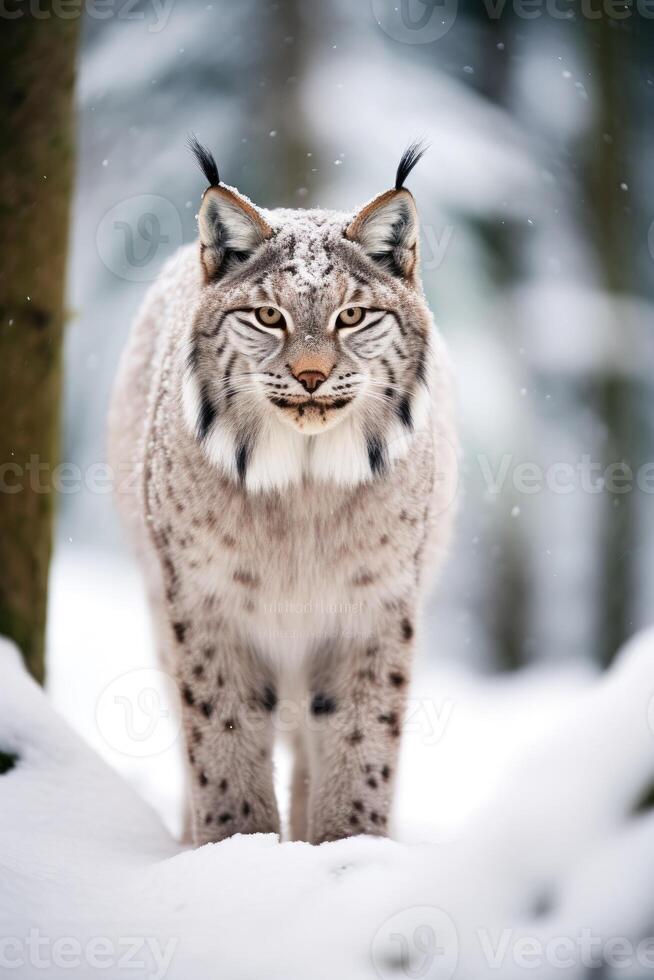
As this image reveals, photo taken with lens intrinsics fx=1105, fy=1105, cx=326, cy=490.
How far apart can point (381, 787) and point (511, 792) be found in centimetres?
98

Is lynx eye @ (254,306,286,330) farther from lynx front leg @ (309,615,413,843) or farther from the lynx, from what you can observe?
lynx front leg @ (309,615,413,843)

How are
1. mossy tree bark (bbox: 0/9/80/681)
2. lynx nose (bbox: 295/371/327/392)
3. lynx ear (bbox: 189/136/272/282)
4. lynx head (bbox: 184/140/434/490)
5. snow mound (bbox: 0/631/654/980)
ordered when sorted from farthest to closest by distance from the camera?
1. mossy tree bark (bbox: 0/9/80/681)
2. lynx ear (bbox: 189/136/272/282)
3. lynx head (bbox: 184/140/434/490)
4. lynx nose (bbox: 295/371/327/392)
5. snow mound (bbox: 0/631/654/980)

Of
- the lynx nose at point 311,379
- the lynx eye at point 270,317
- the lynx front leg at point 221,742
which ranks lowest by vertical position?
the lynx front leg at point 221,742

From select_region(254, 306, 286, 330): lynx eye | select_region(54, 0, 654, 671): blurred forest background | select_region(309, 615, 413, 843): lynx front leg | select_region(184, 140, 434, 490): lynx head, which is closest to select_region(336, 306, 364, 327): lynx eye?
select_region(184, 140, 434, 490): lynx head

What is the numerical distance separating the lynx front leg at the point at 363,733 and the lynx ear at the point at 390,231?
3.53 feet

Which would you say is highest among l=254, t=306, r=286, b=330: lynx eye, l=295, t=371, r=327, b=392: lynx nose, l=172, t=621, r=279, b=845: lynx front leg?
l=254, t=306, r=286, b=330: lynx eye

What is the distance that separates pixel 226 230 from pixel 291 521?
2.90 ft

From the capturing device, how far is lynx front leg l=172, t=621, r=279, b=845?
333cm

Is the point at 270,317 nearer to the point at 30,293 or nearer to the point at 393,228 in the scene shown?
the point at 393,228

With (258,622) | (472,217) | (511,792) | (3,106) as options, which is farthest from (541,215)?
(511,792)

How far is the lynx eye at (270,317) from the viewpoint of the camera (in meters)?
3.06

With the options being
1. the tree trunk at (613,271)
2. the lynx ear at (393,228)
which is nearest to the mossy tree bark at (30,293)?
the lynx ear at (393,228)

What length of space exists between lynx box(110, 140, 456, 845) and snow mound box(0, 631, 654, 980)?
639 mm

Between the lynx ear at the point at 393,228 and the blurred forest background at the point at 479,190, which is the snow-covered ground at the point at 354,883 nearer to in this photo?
the lynx ear at the point at 393,228
